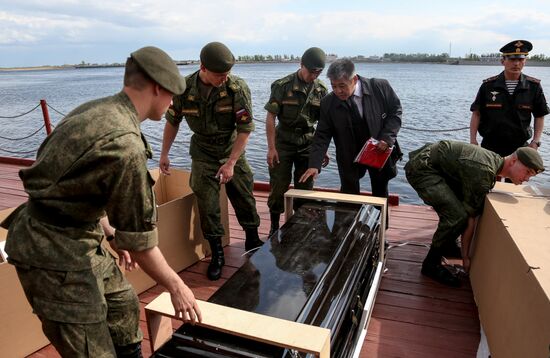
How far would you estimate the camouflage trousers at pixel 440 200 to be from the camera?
259 cm

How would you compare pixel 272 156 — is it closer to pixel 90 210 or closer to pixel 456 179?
pixel 456 179

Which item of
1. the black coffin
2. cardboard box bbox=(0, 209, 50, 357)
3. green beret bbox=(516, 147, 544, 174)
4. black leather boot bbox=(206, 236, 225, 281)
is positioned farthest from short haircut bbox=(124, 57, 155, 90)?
green beret bbox=(516, 147, 544, 174)

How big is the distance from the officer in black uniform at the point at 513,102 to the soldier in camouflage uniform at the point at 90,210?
2.87 meters

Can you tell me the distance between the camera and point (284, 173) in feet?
11.2

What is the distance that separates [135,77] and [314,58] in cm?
207

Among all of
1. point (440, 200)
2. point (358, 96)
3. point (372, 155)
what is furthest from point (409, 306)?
point (358, 96)

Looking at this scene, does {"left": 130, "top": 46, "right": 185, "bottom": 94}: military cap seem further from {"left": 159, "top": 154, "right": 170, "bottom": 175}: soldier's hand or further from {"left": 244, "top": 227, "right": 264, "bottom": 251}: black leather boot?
{"left": 244, "top": 227, "right": 264, "bottom": 251}: black leather boot

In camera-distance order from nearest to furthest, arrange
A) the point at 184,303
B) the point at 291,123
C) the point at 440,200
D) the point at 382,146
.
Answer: the point at 184,303
the point at 440,200
the point at 382,146
the point at 291,123

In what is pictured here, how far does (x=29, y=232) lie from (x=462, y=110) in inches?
660

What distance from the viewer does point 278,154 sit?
338 cm

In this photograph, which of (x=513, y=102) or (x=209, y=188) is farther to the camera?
(x=513, y=102)

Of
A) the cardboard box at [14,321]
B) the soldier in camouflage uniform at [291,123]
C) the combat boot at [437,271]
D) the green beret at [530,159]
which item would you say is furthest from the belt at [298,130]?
the cardboard box at [14,321]

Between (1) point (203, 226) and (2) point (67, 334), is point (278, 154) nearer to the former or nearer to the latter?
(1) point (203, 226)

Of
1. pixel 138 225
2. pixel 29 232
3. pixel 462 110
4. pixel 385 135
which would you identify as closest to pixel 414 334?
pixel 385 135
